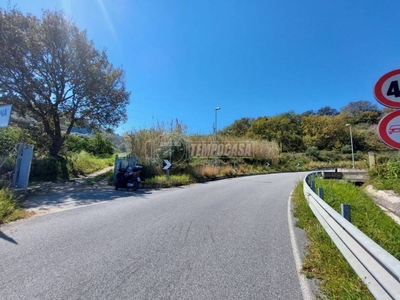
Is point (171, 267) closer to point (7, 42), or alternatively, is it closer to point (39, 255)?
point (39, 255)

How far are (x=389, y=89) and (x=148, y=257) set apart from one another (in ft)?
12.4

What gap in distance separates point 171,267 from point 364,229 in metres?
3.90

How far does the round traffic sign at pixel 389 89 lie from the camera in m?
2.43

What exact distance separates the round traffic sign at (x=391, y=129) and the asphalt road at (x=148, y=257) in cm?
197

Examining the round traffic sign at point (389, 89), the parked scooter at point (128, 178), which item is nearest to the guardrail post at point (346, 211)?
the round traffic sign at point (389, 89)

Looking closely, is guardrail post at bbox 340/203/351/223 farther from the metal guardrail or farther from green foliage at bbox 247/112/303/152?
green foliage at bbox 247/112/303/152

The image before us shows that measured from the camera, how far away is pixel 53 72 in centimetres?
1323

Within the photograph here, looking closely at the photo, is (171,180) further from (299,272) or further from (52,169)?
(299,272)

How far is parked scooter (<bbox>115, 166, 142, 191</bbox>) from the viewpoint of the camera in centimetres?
1025

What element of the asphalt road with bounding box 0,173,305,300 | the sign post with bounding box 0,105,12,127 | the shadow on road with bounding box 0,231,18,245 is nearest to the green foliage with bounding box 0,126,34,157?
the sign post with bounding box 0,105,12,127

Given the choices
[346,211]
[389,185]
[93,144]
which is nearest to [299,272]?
[346,211]

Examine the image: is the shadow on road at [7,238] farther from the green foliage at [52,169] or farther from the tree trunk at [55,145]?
the tree trunk at [55,145]

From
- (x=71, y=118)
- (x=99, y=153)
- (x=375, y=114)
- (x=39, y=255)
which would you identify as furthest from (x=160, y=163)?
(x=375, y=114)

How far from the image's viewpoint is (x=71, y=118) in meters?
15.2
